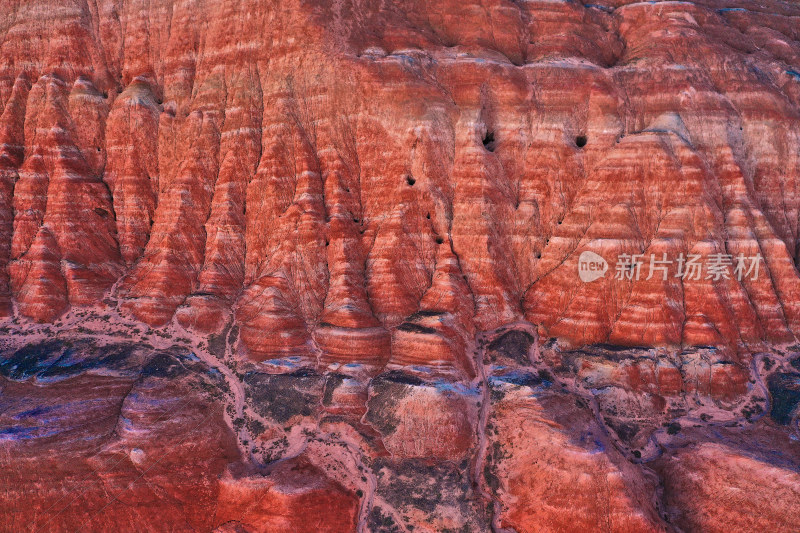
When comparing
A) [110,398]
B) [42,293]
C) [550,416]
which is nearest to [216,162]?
[42,293]

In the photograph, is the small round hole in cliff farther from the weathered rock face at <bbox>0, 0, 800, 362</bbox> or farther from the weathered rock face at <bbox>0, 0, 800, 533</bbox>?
the weathered rock face at <bbox>0, 0, 800, 362</bbox>

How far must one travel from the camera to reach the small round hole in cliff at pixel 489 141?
29812 mm

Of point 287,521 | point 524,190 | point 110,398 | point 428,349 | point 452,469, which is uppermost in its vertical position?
point 524,190

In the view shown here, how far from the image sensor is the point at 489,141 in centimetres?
3011

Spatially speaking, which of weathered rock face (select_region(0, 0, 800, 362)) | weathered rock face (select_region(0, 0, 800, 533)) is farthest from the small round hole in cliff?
weathered rock face (select_region(0, 0, 800, 362))

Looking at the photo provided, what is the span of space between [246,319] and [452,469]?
46.6ft

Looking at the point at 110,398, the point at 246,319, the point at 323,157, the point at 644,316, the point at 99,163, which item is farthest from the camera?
the point at 99,163

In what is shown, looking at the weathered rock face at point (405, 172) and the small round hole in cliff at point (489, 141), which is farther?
the small round hole in cliff at point (489, 141)

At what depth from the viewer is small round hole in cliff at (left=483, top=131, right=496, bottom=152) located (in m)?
29.8

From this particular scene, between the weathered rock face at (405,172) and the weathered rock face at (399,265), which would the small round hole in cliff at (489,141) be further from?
the weathered rock face at (405,172)

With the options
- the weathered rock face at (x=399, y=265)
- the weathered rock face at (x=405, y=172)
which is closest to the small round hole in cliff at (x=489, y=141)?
the weathered rock face at (x=399, y=265)

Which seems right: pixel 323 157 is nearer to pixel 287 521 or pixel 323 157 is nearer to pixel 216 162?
pixel 216 162

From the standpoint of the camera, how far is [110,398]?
23.8 m

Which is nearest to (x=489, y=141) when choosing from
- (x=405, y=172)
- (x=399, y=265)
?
(x=405, y=172)
